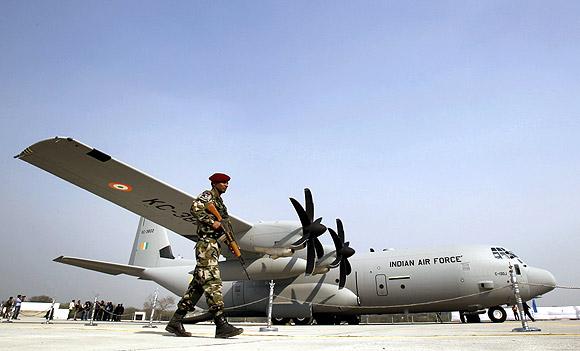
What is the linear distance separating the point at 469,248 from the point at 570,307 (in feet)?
66.0

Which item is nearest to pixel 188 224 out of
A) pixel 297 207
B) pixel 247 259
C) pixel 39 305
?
pixel 247 259

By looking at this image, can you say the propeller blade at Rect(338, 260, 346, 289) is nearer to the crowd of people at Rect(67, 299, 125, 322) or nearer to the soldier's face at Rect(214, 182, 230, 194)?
the soldier's face at Rect(214, 182, 230, 194)

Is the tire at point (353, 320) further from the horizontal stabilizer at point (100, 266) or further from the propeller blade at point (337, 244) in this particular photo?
the horizontal stabilizer at point (100, 266)

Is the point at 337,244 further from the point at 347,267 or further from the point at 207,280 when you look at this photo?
the point at 207,280

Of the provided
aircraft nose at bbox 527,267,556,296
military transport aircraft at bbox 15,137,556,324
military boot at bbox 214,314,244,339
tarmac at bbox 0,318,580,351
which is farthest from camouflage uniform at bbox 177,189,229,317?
aircraft nose at bbox 527,267,556,296

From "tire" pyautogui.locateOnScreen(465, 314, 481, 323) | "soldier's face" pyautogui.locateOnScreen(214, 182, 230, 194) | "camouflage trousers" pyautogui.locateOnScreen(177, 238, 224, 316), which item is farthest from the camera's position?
"tire" pyautogui.locateOnScreen(465, 314, 481, 323)

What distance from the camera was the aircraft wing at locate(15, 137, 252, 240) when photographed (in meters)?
8.66

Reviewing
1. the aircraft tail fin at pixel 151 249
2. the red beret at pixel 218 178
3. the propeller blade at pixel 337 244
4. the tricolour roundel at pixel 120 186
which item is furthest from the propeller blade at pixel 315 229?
the aircraft tail fin at pixel 151 249

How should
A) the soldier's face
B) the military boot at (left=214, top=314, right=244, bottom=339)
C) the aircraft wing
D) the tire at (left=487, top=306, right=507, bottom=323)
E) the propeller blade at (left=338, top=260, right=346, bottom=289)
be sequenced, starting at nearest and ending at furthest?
the military boot at (left=214, top=314, right=244, bottom=339) < the soldier's face < the aircraft wing < the tire at (left=487, top=306, right=507, bottom=323) < the propeller blade at (left=338, top=260, right=346, bottom=289)

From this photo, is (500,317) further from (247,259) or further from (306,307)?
(247,259)

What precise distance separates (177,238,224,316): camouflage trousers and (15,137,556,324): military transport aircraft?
5808 mm

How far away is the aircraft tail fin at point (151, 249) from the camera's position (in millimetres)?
19638

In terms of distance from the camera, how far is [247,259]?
13.1 metres

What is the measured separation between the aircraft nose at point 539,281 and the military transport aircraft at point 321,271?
0.04m
